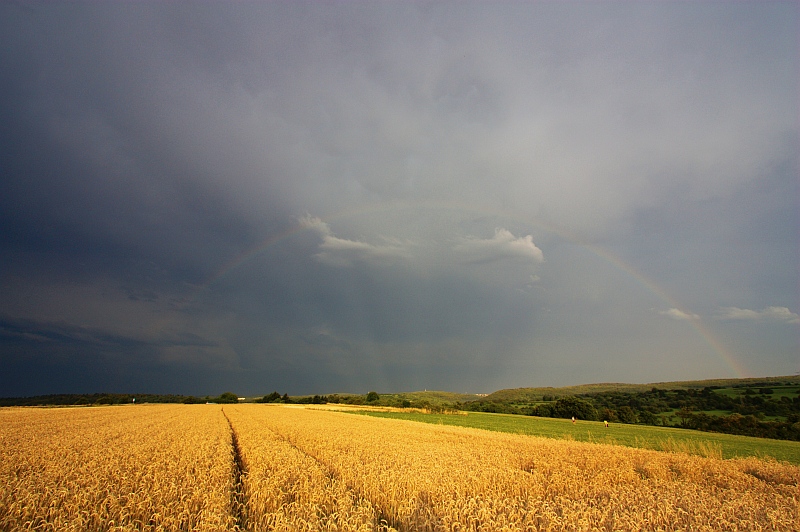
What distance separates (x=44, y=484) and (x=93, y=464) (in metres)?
2.90

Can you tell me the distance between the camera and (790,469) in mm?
14828

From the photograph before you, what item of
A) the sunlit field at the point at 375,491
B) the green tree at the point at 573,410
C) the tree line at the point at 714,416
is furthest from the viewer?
the green tree at the point at 573,410

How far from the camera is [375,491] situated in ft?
28.3

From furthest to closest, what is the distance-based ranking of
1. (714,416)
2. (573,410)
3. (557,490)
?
1. (573,410)
2. (714,416)
3. (557,490)

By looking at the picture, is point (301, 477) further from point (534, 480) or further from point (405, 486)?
point (534, 480)

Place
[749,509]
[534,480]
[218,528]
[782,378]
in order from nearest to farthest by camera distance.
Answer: [218,528] → [749,509] → [534,480] → [782,378]

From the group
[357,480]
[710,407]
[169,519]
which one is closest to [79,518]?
[169,519]

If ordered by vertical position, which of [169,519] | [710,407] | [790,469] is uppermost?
[169,519]

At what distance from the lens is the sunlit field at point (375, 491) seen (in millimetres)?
6727

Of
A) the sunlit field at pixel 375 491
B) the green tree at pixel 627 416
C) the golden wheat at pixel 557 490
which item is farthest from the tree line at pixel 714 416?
the sunlit field at pixel 375 491

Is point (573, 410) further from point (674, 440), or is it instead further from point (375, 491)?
point (375, 491)

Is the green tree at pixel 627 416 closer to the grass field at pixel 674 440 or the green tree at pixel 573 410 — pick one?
the green tree at pixel 573 410

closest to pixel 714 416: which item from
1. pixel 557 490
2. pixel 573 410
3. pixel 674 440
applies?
pixel 573 410

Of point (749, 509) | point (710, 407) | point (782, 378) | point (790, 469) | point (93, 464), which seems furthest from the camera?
point (782, 378)
